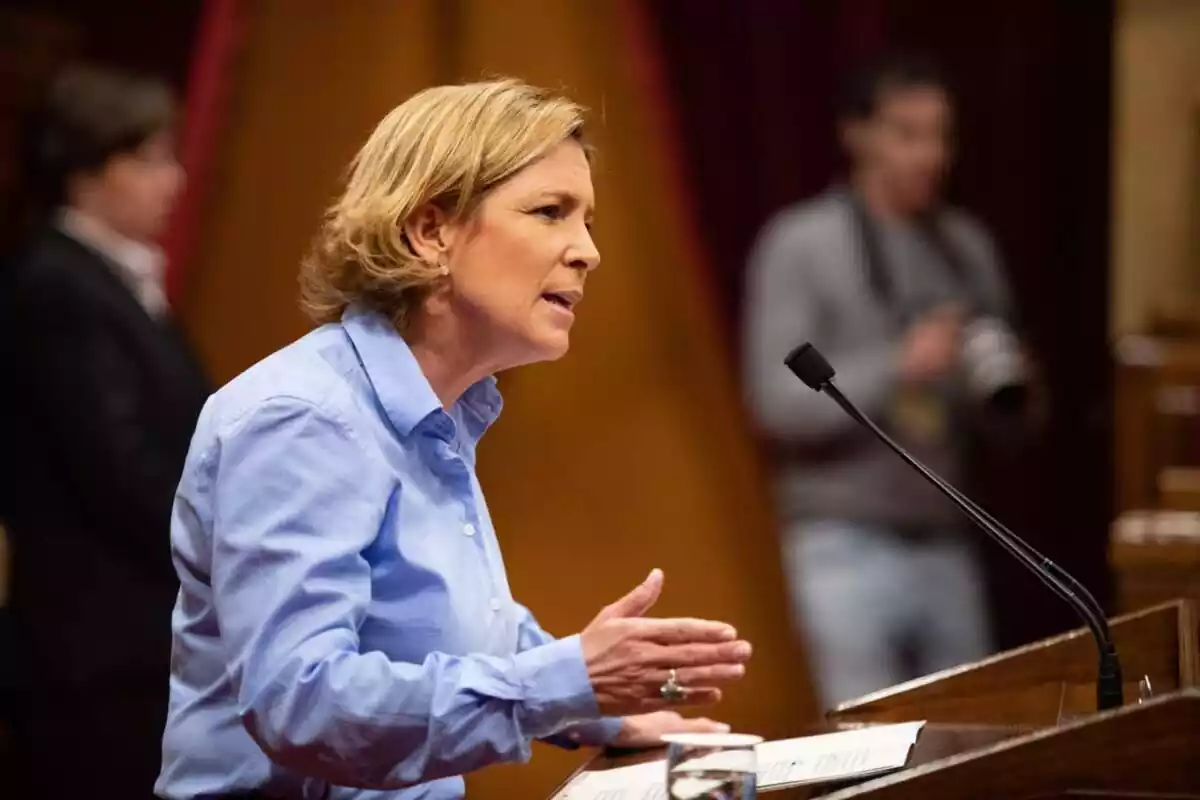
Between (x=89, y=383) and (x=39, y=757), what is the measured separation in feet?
2.30

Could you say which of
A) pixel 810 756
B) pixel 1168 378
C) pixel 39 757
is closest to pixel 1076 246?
pixel 1168 378

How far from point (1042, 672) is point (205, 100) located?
103 inches

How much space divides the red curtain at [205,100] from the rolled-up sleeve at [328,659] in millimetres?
2502

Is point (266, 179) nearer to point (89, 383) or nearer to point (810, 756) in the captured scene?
point (89, 383)

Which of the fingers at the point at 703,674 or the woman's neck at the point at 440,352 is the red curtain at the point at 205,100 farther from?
the fingers at the point at 703,674

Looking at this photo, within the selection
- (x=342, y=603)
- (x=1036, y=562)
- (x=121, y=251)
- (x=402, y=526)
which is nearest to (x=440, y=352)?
(x=402, y=526)

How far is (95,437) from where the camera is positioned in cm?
283

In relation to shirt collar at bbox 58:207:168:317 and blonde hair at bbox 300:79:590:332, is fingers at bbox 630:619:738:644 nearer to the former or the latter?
blonde hair at bbox 300:79:590:332

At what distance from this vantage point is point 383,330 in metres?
1.51

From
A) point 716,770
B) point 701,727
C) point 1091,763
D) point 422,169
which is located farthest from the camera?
point 701,727

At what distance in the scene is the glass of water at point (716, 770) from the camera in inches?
48.5

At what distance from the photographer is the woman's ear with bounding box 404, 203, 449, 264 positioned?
4.95 feet

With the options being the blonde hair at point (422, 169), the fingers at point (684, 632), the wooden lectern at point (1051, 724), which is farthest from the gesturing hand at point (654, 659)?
the blonde hair at point (422, 169)

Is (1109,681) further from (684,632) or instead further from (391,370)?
(391,370)
